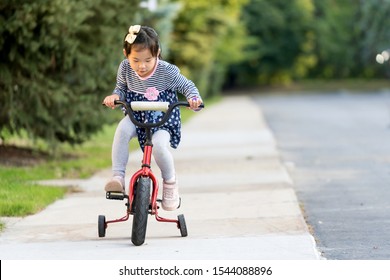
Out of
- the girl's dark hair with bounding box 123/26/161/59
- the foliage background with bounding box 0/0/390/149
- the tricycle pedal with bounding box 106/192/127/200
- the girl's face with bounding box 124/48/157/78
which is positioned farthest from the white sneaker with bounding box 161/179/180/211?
the foliage background with bounding box 0/0/390/149

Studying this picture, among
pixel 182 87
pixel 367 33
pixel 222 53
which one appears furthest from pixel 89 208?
pixel 367 33

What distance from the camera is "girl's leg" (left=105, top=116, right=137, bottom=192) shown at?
30.2ft

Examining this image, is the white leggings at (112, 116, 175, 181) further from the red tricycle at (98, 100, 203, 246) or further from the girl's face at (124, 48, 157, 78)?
the girl's face at (124, 48, 157, 78)

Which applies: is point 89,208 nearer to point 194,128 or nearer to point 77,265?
point 77,265

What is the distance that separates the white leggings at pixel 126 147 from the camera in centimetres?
919

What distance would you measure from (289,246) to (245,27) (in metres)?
57.1

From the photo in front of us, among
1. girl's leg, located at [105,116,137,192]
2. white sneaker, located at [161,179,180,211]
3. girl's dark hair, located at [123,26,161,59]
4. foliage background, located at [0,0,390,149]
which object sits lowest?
foliage background, located at [0,0,390,149]

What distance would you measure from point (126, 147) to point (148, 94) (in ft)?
1.53

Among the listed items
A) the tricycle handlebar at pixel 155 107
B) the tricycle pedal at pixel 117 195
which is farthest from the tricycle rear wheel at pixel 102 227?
the tricycle handlebar at pixel 155 107

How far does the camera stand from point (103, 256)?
8.50 m

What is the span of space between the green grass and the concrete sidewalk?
0.73ft

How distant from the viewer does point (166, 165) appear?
9.30 meters

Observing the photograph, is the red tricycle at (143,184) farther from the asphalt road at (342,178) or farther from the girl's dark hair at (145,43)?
the asphalt road at (342,178)

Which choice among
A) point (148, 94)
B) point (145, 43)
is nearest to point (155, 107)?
point (148, 94)
